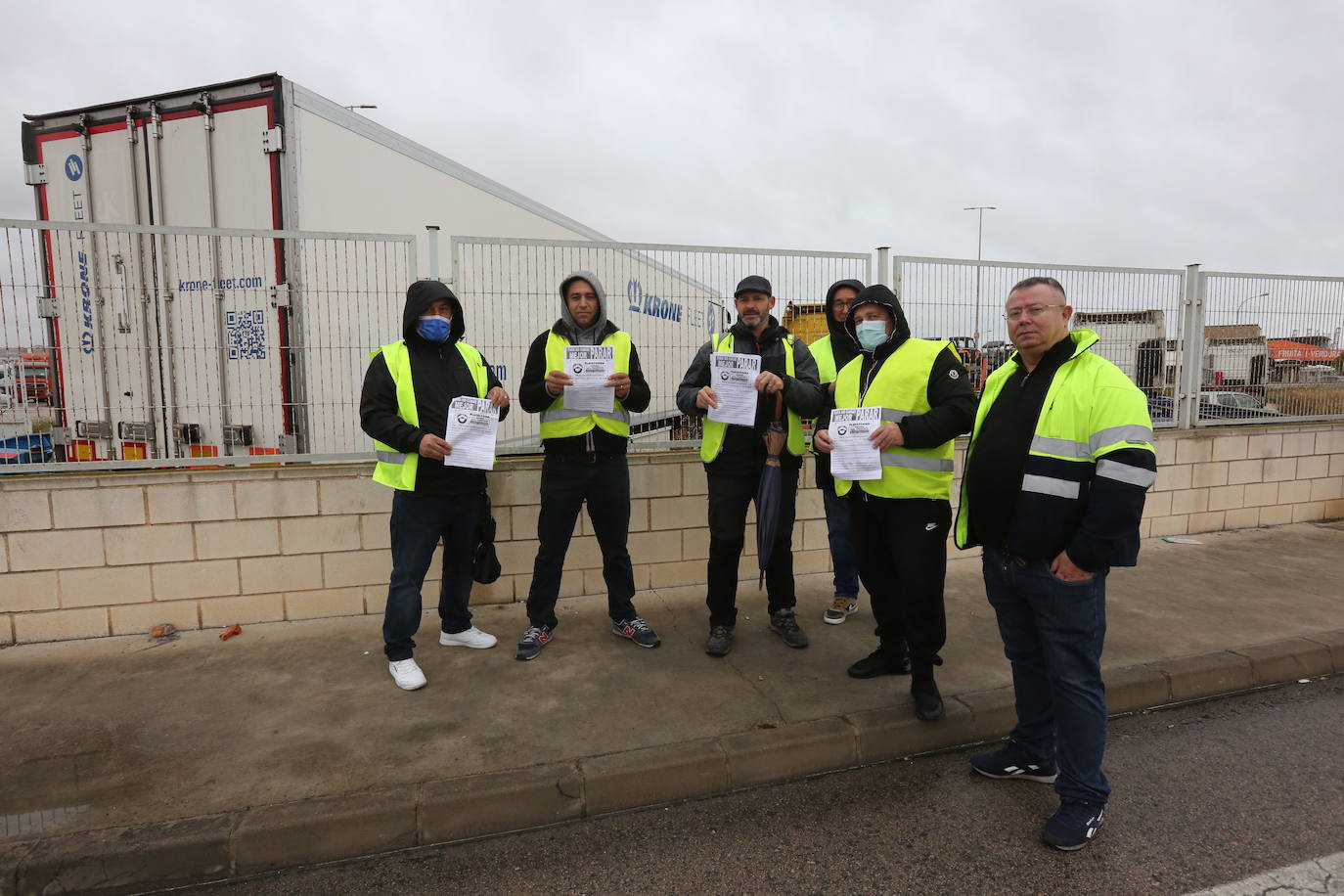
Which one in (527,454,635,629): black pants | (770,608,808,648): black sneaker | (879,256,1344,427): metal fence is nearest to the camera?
(527,454,635,629): black pants

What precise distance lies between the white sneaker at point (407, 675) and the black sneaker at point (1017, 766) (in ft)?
8.70

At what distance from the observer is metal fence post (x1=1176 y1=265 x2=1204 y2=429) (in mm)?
6664

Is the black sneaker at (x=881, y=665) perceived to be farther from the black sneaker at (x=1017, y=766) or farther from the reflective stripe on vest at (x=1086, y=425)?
the reflective stripe on vest at (x=1086, y=425)

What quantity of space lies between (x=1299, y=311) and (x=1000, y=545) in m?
6.53

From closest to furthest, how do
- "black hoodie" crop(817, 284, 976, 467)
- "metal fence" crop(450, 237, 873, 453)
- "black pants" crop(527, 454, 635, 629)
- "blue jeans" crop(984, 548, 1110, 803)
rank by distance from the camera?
"blue jeans" crop(984, 548, 1110, 803) → "black hoodie" crop(817, 284, 976, 467) → "black pants" crop(527, 454, 635, 629) → "metal fence" crop(450, 237, 873, 453)

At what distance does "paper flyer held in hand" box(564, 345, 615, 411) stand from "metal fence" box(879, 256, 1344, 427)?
3.01 meters

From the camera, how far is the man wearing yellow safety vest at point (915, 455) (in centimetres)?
328

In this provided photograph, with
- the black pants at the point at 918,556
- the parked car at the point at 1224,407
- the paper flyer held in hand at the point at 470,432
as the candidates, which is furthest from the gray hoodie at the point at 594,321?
the parked car at the point at 1224,407

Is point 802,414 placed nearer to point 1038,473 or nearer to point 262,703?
point 1038,473

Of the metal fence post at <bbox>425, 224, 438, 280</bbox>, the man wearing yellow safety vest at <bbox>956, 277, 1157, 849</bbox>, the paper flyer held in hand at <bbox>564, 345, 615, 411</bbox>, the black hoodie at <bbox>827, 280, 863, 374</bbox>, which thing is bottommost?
the man wearing yellow safety vest at <bbox>956, 277, 1157, 849</bbox>

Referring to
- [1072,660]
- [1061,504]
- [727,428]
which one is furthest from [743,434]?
[1072,660]

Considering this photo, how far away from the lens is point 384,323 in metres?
4.74

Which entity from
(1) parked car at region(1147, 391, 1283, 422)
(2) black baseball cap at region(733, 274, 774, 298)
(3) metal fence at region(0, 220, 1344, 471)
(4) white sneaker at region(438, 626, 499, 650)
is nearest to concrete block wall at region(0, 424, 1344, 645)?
(3) metal fence at region(0, 220, 1344, 471)

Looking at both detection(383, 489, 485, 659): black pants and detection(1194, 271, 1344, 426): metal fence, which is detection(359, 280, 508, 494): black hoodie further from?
detection(1194, 271, 1344, 426): metal fence
